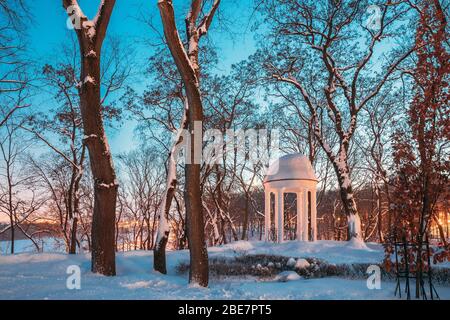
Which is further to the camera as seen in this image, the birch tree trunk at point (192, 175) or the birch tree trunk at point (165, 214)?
the birch tree trunk at point (165, 214)

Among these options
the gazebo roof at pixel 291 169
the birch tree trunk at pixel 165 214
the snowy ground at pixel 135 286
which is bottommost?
the snowy ground at pixel 135 286

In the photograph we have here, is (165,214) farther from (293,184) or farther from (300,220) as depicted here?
(300,220)

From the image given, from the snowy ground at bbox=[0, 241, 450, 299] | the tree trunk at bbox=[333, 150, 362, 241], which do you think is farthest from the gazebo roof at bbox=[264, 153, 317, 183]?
the snowy ground at bbox=[0, 241, 450, 299]

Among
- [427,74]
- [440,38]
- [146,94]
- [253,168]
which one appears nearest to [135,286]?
[427,74]

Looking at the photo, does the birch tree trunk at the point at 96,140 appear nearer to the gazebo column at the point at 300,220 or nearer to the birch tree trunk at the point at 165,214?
the birch tree trunk at the point at 165,214

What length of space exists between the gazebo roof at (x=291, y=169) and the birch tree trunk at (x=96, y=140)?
35.4 feet

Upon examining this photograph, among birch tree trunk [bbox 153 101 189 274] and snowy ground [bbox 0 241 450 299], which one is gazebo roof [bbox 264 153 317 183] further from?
→ birch tree trunk [bbox 153 101 189 274]

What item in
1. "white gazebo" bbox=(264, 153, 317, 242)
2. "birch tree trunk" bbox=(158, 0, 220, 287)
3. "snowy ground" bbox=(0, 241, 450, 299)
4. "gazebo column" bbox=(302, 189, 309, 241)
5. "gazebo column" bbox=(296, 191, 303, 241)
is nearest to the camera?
"snowy ground" bbox=(0, 241, 450, 299)

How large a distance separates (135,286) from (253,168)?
22.5 m

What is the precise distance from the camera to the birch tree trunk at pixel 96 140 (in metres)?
8.05

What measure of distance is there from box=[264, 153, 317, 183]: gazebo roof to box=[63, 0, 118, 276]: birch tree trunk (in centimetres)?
1080

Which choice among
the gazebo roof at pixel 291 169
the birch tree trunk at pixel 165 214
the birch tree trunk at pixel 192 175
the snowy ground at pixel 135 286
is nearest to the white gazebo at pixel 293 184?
the gazebo roof at pixel 291 169

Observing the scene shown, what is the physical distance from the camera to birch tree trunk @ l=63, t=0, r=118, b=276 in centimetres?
805
